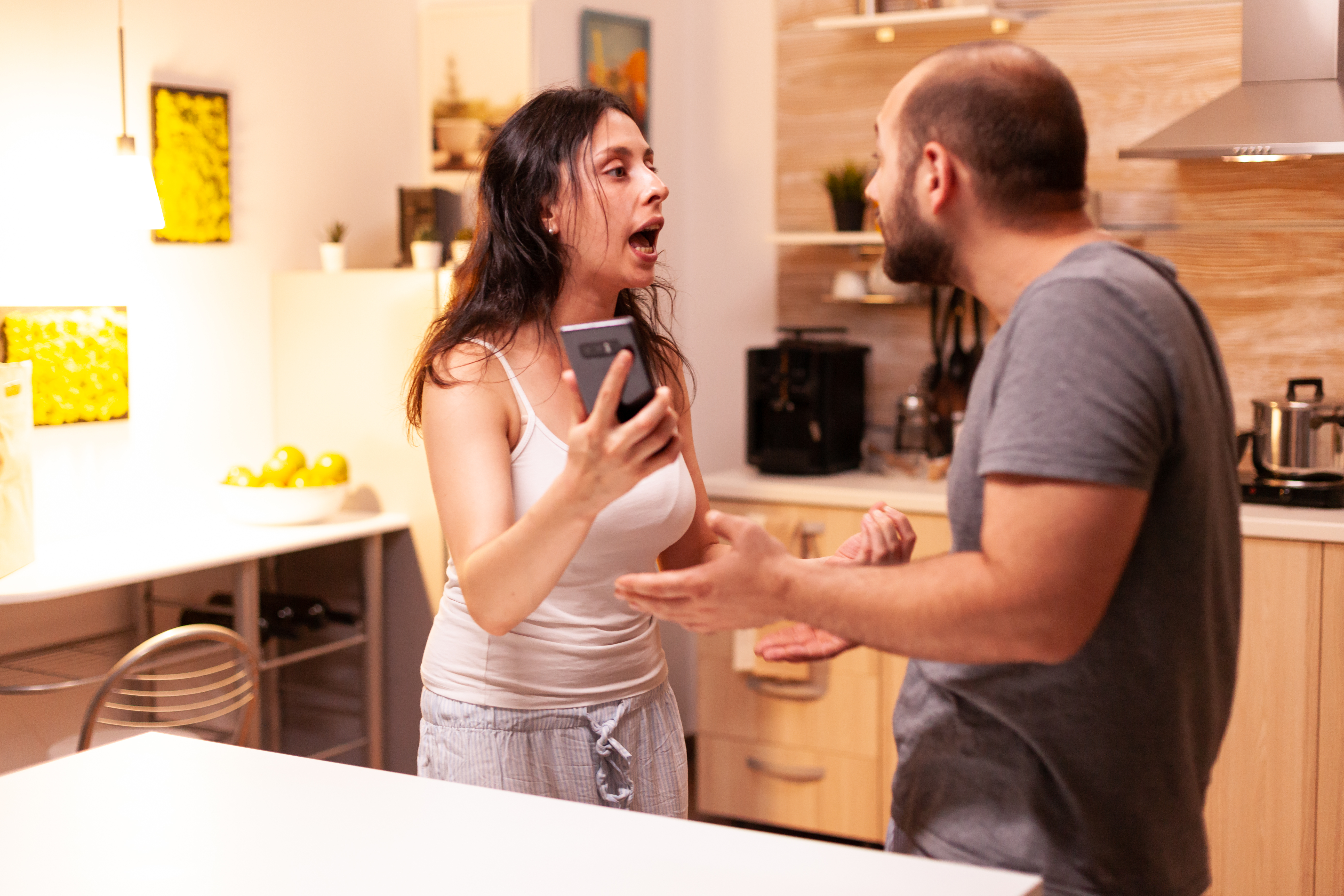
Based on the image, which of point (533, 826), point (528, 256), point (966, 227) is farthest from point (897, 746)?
point (528, 256)

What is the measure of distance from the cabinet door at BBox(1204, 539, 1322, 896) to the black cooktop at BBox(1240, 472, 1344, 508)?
6.3 inches

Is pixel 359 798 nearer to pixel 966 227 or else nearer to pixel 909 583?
pixel 909 583

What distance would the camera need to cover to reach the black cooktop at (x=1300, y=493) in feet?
9.08

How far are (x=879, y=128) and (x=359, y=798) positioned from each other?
2.49ft

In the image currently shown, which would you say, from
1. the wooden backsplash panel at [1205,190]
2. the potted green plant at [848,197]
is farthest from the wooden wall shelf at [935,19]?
the potted green plant at [848,197]

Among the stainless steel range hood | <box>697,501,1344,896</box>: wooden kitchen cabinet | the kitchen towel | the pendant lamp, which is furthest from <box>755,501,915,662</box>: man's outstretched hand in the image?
the pendant lamp

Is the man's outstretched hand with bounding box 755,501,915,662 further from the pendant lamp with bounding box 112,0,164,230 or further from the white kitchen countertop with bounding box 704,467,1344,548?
the pendant lamp with bounding box 112,0,164,230

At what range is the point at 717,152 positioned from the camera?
3834 mm

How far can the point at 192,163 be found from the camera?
3.00 m

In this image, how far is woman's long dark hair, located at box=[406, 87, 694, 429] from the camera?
1.62m

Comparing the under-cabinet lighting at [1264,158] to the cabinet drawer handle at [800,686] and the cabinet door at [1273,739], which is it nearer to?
the cabinet door at [1273,739]

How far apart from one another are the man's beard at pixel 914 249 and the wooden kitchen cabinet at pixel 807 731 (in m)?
1.90

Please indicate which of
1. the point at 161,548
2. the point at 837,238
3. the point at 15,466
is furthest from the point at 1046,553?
the point at 837,238

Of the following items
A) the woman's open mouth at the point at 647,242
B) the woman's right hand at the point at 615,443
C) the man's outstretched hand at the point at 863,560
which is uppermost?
the woman's open mouth at the point at 647,242
